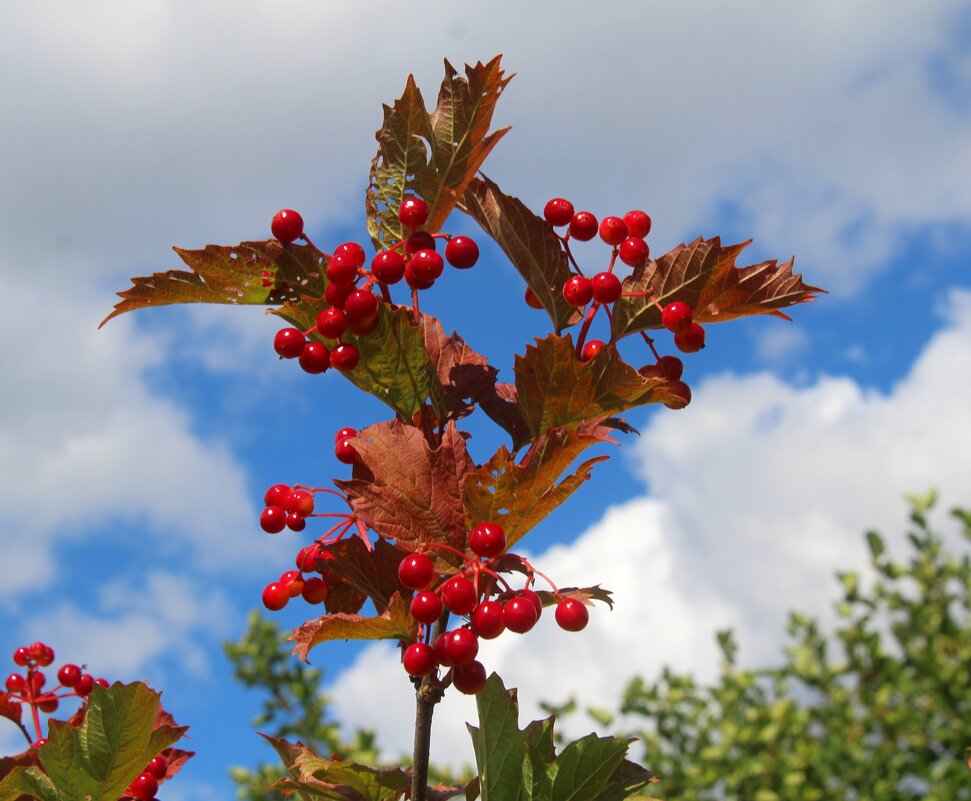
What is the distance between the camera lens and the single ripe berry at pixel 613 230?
6.05 ft

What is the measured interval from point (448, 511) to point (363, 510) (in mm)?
135

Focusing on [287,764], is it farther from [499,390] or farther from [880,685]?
[880,685]

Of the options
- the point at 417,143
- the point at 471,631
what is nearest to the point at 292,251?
the point at 417,143

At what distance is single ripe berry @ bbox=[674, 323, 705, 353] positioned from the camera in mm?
1743

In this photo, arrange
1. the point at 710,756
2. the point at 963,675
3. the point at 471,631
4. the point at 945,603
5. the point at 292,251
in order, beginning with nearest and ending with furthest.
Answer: the point at 471,631 < the point at 292,251 < the point at 710,756 < the point at 963,675 < the point at 945,603

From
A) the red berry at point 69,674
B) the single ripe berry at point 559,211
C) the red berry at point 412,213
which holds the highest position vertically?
the single ripe berry at point 559,211

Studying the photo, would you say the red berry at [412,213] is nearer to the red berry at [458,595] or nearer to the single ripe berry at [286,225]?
the single ripe berry at [286,225]

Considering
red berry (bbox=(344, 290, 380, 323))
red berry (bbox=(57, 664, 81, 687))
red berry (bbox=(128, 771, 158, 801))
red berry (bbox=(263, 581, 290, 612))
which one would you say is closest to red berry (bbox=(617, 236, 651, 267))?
red berry (bbox=(344, 290, 380, 323))

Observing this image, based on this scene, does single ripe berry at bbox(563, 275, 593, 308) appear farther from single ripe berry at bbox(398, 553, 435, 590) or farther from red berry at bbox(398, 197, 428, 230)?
single ripe berry at bbox(398, 553, 435, 590)

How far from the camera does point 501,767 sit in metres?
1.63

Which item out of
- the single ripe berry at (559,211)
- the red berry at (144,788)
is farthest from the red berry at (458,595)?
the red berry at (144,788)

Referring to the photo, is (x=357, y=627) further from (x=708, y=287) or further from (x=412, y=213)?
(x=708, y=287)

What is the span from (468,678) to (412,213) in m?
0.80

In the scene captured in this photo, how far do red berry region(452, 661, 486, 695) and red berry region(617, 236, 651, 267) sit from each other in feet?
2.56
